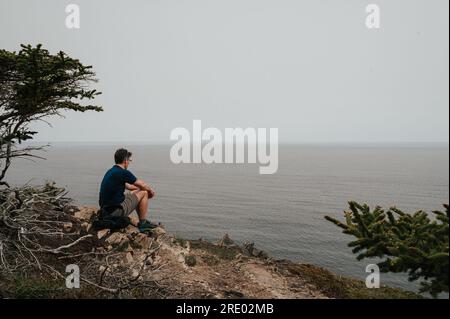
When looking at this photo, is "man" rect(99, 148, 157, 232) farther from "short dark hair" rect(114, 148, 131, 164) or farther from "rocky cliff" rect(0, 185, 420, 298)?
"rocky cliff" rect(0, 185, 420, 298)

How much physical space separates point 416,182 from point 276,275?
92588 mm

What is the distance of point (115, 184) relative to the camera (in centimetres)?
799

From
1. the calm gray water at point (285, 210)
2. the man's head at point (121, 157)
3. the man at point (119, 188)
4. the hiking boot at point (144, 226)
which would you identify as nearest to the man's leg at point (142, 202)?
the man at point (119, 188)

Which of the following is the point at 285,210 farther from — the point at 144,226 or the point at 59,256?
the point at 59,256

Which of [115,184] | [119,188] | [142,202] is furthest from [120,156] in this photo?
[142,202]

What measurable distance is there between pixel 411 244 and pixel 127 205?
7313 mm

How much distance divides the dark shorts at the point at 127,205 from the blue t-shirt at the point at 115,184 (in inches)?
9.6

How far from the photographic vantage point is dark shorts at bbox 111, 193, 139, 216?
841 cm

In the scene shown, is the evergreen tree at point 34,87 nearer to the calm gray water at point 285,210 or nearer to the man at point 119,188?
the man at point 119,188

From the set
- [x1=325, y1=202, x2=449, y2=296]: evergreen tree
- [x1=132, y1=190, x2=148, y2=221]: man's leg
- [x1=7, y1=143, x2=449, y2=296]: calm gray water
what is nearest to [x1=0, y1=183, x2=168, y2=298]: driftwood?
[x1=132, y1=190, x2=148, y2=221]: man's leg

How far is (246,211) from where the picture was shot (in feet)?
157

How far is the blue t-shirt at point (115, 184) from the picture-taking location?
791 cm

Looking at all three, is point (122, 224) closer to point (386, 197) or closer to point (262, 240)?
point (262, 240)
